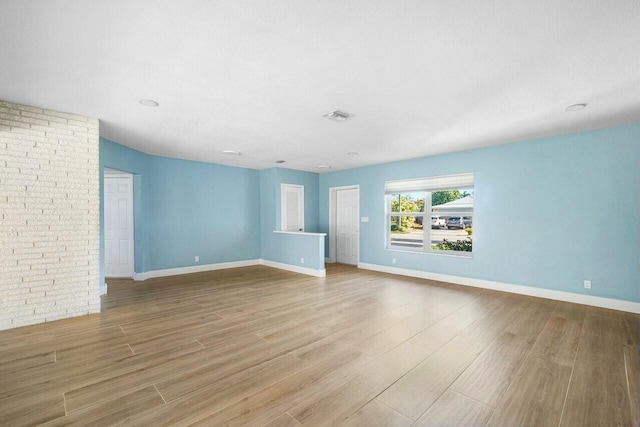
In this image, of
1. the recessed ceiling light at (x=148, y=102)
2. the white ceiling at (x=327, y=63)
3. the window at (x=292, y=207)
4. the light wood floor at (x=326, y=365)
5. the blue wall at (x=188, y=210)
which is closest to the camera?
the white ceiling at (x=327, y=63)

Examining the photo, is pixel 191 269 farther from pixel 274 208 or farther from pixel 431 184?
pixel 431 184

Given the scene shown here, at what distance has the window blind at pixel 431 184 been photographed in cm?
547

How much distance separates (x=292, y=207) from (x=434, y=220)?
11.9ft

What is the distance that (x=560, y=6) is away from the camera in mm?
1684

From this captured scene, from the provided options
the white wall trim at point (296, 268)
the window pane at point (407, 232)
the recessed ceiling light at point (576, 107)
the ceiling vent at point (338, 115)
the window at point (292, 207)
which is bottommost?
the white wall trim at point (296, 268)

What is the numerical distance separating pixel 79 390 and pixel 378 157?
220 inches

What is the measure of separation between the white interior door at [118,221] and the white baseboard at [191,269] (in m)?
0.37

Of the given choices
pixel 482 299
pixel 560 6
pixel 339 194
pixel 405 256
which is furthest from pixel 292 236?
pixel 560 6

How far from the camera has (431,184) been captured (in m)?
5.93

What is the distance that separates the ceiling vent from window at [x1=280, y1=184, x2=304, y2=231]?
3969 mm

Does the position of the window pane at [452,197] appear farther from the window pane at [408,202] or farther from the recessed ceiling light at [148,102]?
the recessed ceiling light at [148,102]

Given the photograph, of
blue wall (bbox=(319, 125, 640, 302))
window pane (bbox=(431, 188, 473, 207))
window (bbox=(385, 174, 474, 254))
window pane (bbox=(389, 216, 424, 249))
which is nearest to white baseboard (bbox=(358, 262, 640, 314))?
blue wall (bbox=(319, 125, 640, 302))

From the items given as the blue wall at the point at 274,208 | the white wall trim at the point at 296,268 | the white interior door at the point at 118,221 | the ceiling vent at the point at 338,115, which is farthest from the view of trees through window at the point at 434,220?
the white interior door at the point at 118,221

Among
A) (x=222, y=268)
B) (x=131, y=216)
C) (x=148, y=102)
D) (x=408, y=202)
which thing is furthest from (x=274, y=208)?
(x=148, y=102)
